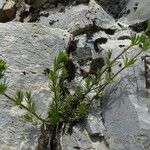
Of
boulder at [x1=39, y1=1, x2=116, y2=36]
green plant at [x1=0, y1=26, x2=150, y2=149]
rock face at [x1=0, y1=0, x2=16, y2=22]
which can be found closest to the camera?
green plant at [x1=0, y1=26, x2=150, y2=149]

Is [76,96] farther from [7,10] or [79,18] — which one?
[7,10]

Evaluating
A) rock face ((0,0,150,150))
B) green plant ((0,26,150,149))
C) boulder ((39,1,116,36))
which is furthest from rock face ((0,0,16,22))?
green plant ((0,26,150,149))

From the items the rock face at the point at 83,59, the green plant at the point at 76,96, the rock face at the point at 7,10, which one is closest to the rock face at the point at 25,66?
the rock face at the point at 83,59

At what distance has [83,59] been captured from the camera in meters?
3.88

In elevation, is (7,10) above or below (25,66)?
above

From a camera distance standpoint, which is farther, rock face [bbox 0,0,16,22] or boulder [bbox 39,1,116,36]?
rock face [bbox 0,0,16,22]

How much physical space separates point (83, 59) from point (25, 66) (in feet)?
1.85

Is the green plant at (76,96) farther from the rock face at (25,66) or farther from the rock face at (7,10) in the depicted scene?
the rock face at (7,10)

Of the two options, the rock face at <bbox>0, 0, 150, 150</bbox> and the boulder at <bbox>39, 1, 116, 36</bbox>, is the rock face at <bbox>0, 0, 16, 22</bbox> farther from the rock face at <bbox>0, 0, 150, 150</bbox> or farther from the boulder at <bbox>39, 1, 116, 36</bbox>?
the boulder at <bbox>39, 1, 116, 36</bbox>

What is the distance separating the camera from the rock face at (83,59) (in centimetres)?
327

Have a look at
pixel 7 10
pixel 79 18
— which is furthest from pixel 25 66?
pixel 7 10

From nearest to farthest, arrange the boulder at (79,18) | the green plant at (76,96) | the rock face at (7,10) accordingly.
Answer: the green plant at (76,96)
the boulder at (79,18)
the rock face at (7,10)

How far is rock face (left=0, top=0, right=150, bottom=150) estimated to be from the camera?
327 cm

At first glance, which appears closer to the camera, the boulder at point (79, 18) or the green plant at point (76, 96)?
Answer: the green plant at point (76, 96)
